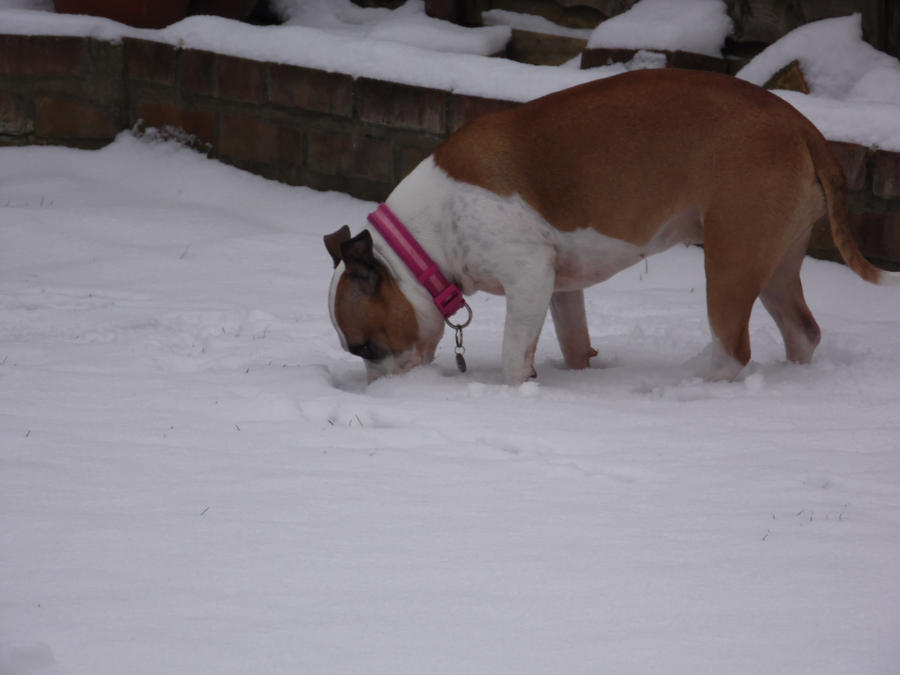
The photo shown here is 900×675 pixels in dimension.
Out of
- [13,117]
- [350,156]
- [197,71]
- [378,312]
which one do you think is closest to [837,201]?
[378,312]

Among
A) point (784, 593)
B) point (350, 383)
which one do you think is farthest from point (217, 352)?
point (784, 593)

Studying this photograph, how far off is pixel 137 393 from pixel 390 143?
9.93 feet

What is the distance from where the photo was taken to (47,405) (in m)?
3.33

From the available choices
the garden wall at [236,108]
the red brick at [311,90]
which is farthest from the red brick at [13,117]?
the red brick at [311,90]

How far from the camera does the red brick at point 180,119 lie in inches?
276

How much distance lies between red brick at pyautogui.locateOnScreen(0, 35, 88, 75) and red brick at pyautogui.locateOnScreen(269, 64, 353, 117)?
4.50ft

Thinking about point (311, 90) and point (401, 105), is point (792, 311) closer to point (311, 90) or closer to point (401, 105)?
point (401, 105)

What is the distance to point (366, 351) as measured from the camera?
3846mm

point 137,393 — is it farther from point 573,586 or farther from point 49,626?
point 573,586

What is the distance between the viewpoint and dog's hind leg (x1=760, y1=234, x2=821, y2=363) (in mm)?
3930

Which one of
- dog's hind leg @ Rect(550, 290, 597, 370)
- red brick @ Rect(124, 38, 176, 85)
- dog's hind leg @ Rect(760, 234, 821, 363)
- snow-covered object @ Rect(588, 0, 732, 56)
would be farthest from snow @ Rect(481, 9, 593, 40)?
dog's hind leg @ Rect(760, 234, 821, 363)

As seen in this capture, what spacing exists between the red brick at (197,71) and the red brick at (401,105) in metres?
1.11

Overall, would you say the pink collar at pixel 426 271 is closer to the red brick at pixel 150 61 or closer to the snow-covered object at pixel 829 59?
the snow-covered object at pixel 829 59

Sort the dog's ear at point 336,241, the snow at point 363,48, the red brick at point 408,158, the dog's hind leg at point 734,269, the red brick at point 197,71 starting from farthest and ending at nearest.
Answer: the red brick at point 197,71 < the red brick at point 408,158 < the snow at point 363,48 < the dog's ear at point 336,241 < the dog's hind leg at point 734,269
